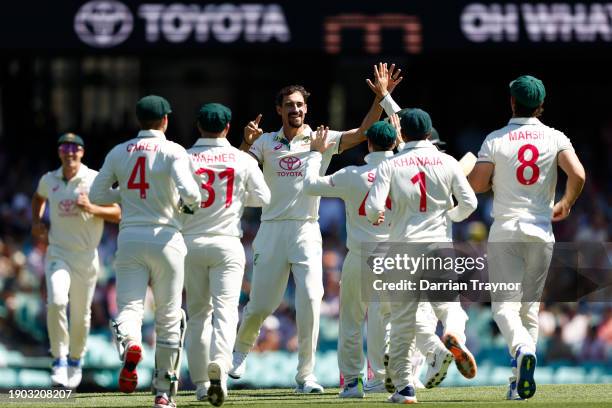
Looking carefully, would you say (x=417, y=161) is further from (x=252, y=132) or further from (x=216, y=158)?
(x=252, y=132)

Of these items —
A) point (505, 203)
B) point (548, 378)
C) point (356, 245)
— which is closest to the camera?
point (505, 203)

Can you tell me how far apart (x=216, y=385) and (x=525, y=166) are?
286 cm

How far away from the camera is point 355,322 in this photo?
11.6 m

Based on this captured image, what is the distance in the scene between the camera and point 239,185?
34.7 feet

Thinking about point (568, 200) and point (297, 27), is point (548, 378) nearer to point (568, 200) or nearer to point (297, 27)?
point (297, 27)

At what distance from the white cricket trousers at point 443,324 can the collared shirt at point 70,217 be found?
4137 mm

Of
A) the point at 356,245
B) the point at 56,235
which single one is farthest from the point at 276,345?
the point at 356,245

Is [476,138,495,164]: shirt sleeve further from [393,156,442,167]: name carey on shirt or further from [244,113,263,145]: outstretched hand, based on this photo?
[244,113,263,145]: outstretched hand

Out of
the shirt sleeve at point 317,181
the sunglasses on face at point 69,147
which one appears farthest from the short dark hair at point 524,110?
the sunglasses on face at point 69,147

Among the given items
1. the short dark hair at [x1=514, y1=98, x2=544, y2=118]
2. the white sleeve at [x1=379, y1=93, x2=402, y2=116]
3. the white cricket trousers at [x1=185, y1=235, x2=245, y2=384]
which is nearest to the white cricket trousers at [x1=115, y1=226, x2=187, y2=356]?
the white cricket trousers at [x1=185, y1=235, x2=245, y2=384]

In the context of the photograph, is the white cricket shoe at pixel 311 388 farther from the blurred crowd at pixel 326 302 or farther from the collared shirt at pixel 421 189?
the blurred crowd at pixel 326 302

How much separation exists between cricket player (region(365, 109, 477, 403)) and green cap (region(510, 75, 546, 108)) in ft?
2.65

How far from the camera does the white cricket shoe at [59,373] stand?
13.5 metres

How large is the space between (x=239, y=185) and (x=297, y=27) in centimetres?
880
